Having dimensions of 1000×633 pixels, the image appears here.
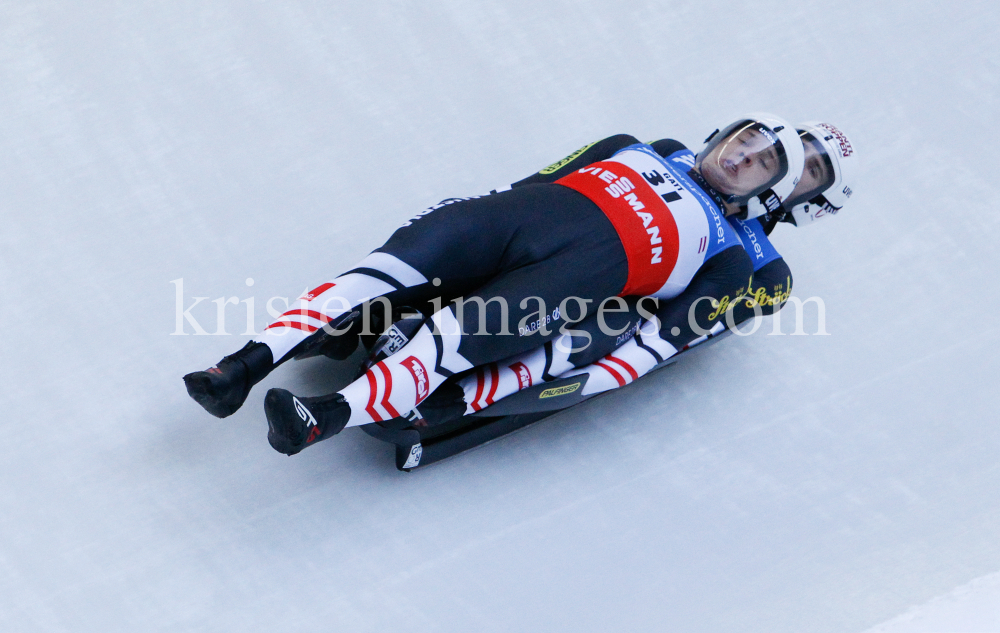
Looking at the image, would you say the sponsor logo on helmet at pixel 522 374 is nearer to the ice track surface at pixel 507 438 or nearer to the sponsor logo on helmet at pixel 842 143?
the ice track surface at pixel 507 438

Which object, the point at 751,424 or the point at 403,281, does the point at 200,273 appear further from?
the point at 751,424

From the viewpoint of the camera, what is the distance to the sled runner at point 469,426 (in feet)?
10.5

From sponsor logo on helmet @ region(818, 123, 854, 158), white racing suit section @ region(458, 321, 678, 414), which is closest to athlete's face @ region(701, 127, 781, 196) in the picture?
sponsor logo on helmet @ region(818, 123, 854, 158)

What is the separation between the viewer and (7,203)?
384 cm

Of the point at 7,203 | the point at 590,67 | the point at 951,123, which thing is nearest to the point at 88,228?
the point at 7,203

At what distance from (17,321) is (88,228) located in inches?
18.9

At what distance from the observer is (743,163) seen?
3.67 metres

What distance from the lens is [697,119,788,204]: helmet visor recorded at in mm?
3662

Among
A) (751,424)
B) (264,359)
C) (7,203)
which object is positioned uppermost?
(7,203)

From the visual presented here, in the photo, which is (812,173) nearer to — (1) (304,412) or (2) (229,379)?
(1) (304,412)

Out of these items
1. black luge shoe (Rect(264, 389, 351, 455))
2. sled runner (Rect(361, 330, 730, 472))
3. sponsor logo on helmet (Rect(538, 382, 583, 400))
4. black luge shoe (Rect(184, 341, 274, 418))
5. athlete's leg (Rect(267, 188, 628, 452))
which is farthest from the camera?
sponsor logo on helmet (Rect(538, 382, 583, 400))

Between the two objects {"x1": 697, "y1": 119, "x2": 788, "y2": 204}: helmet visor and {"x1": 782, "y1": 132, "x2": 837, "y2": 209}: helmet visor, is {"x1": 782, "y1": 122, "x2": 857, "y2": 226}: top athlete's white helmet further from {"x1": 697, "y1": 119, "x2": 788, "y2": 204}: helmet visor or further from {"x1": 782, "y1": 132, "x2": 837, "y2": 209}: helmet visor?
{"x1": 697, "y1": 119, "x2": 788, "y2": 204}: helmet visor

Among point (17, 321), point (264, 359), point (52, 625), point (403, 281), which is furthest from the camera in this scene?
point (17, 321)

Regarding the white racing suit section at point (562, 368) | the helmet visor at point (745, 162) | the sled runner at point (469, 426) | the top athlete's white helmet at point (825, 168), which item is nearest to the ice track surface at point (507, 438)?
the sled runner at point (469, 426)
